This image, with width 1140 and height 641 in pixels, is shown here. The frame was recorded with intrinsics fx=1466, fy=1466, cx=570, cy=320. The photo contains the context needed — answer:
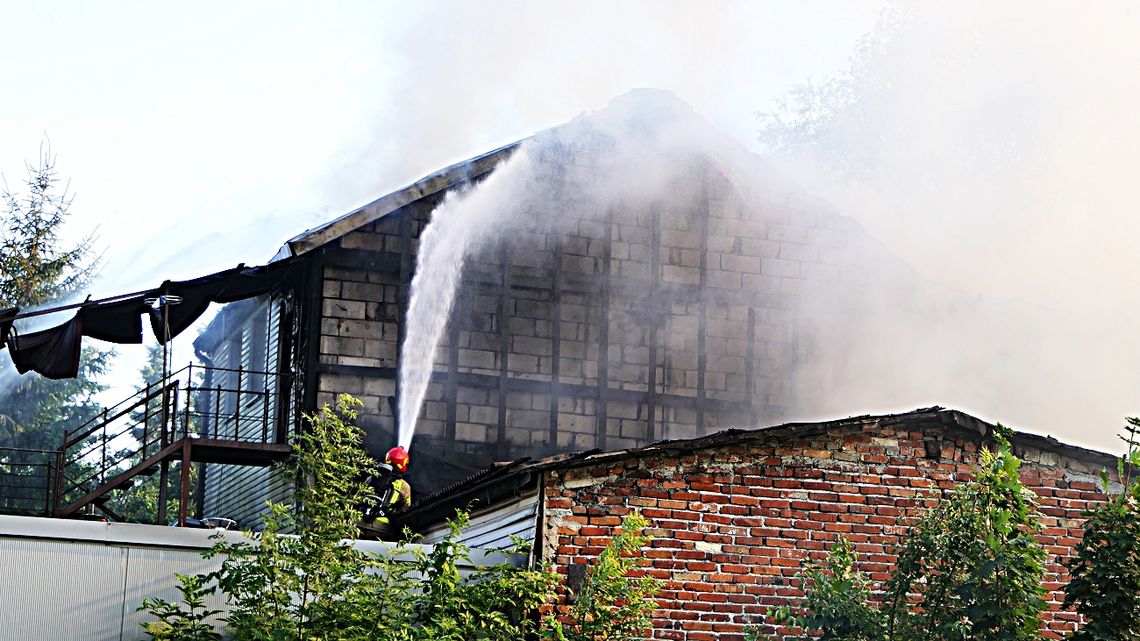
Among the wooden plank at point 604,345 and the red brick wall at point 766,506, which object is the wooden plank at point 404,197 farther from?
the red brick wall at point 766,506

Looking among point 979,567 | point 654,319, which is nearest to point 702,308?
point 654,319

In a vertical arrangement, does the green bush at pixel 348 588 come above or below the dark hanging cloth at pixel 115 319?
below

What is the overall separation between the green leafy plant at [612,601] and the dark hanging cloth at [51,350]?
30.5ft

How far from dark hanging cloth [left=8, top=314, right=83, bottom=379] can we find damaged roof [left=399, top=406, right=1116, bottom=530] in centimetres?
675

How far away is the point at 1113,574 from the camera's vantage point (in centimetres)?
1056

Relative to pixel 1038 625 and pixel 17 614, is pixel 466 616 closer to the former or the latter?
pixel 17 614

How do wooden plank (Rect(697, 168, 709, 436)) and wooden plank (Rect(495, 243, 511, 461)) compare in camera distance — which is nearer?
wooden plank (Rect(495, 243, 511, 461))

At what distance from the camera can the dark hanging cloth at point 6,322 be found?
18.1 meters

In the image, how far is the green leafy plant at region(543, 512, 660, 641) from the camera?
11844mm

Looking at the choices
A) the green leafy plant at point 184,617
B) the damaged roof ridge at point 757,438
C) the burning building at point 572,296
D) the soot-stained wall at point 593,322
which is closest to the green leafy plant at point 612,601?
the damaged roof ridge at point 757,438

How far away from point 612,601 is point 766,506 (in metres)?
1.99

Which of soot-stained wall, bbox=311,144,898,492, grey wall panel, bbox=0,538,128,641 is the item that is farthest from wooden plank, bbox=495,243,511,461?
grey wall panel, bbox=0,538,128,641

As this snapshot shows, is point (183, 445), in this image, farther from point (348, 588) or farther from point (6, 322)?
point (348, 588)

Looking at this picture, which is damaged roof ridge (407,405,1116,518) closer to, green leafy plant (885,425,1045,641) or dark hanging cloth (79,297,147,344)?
green leafy plant (885,425,1045,641)
